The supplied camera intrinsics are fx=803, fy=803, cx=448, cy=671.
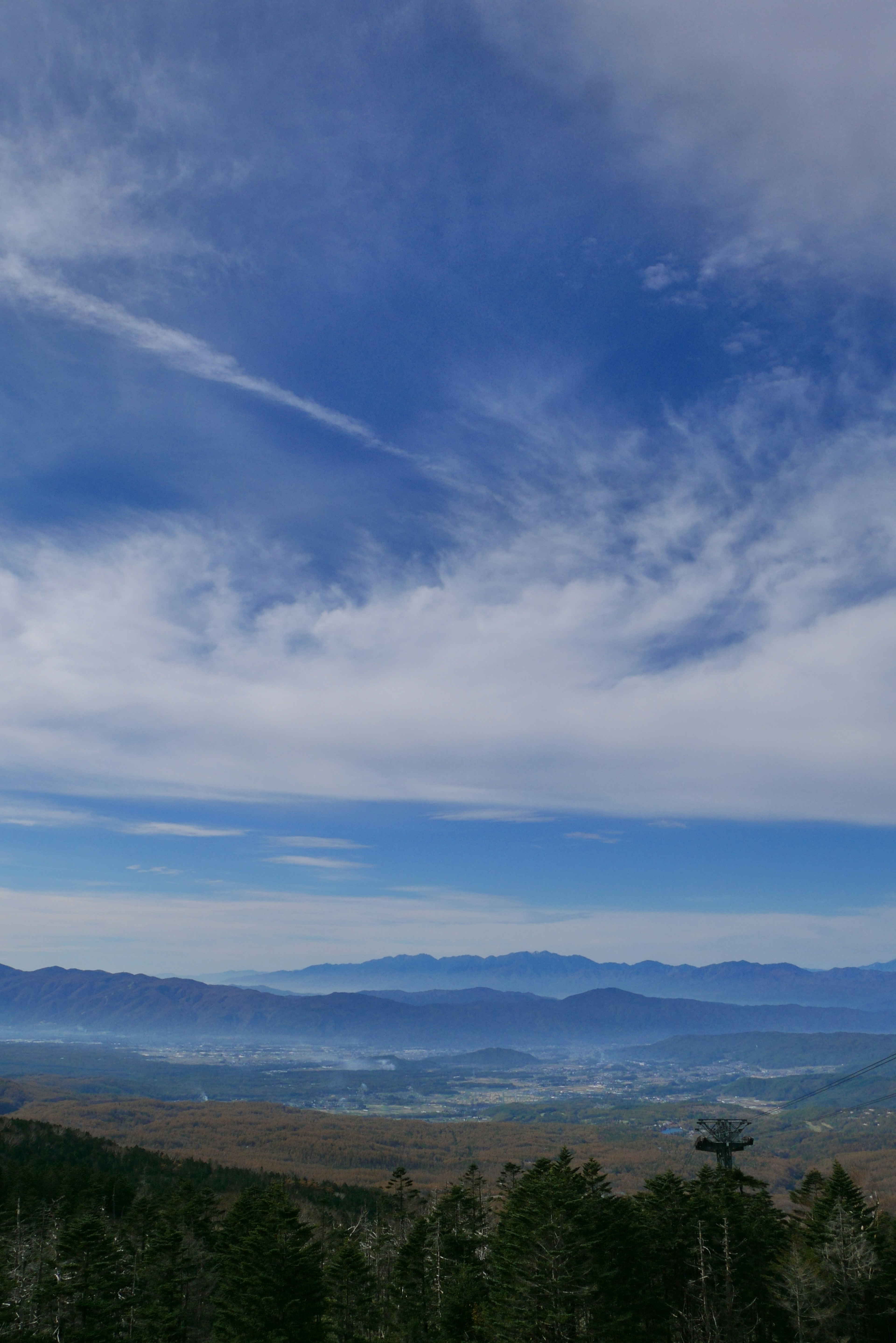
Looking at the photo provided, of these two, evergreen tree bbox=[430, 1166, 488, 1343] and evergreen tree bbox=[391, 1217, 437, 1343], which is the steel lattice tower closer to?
evergreen tree bbox=[430, 1166, 488, 1343]

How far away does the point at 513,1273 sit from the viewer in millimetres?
41344

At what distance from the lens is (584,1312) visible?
46.8 metres

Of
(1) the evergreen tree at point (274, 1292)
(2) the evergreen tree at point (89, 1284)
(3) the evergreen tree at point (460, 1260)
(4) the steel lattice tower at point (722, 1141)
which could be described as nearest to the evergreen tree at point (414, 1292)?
(3) the evergreen tree at point (460, 1260)

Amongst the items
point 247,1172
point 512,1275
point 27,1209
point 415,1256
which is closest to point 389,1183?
point 415,1256

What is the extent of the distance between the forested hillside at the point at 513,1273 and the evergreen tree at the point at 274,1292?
0.33 ft

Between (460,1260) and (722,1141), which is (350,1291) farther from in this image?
(722,1141)

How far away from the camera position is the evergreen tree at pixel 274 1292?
129ft

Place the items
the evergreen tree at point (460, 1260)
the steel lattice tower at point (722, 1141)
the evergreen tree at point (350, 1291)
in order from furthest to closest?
the steel lattice tower at point (722, 1141)
the evergreen tree at point (350, 1291)
the evergreen tree at point (460, 1260)

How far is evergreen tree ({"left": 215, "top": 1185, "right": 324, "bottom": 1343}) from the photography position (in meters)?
39.4

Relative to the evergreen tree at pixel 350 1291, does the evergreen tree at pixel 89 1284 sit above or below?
above

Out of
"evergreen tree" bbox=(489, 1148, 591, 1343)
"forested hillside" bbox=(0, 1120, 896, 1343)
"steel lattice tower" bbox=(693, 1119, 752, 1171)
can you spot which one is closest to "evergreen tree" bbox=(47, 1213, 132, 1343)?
"forested hillside" bbox=(0, 1120, 896, 1343)

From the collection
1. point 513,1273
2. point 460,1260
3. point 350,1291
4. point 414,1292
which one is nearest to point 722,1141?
point 460,1260

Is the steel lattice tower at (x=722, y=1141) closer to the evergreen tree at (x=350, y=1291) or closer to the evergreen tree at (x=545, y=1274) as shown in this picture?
the evergreen tree at (x=350, y=1291)

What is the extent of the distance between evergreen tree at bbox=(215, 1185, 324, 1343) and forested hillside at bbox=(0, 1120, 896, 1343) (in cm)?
10
